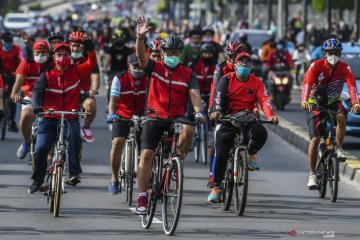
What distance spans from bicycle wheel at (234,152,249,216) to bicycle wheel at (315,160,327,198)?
2031mm

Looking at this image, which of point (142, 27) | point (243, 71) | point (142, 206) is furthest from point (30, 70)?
point (142, 27)

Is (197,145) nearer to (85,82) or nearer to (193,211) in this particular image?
(85,82)

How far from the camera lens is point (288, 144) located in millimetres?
25453

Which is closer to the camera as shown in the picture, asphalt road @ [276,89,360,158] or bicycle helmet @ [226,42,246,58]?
→ bicycle helmet @ [226,42,246,58]

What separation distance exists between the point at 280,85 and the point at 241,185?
730 inches

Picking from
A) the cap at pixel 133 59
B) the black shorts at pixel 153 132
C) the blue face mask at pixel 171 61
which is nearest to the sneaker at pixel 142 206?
the black shorts at pixel 153 132

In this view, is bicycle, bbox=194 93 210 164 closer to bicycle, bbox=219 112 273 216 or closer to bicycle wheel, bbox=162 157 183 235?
bicycle, bbox=219 112 273 216

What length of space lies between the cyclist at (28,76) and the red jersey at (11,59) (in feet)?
20.7

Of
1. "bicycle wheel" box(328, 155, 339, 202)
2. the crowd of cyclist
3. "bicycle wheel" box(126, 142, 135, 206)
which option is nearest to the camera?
the crowd of cyclist

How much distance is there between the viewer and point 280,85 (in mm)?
33531

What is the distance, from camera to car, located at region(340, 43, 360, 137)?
2338 centimetres

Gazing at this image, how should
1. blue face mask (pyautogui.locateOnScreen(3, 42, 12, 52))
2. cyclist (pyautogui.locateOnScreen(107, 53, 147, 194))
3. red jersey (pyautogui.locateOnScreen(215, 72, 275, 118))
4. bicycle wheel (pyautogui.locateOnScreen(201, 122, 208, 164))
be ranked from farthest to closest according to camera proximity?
blue face mask (pyautogui.locateOnScreen(3, 42, 12, 52)), bicycle wheel (pyautogui.locateOnScreen(201, 122, 208, 164)), cyclist (pyautogui.locateOnScreen(107, 53, 147, 194)), red jersey (pyautogui.locateOnScreen(215, 72, 275, 118))

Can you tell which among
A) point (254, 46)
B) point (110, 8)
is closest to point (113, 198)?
point (254, 46)

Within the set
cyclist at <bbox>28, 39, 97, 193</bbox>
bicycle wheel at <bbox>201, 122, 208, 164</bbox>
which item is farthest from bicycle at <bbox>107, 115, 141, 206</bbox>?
bicycle wheel at <bbox>201, 122, 208, 164</bbox>
